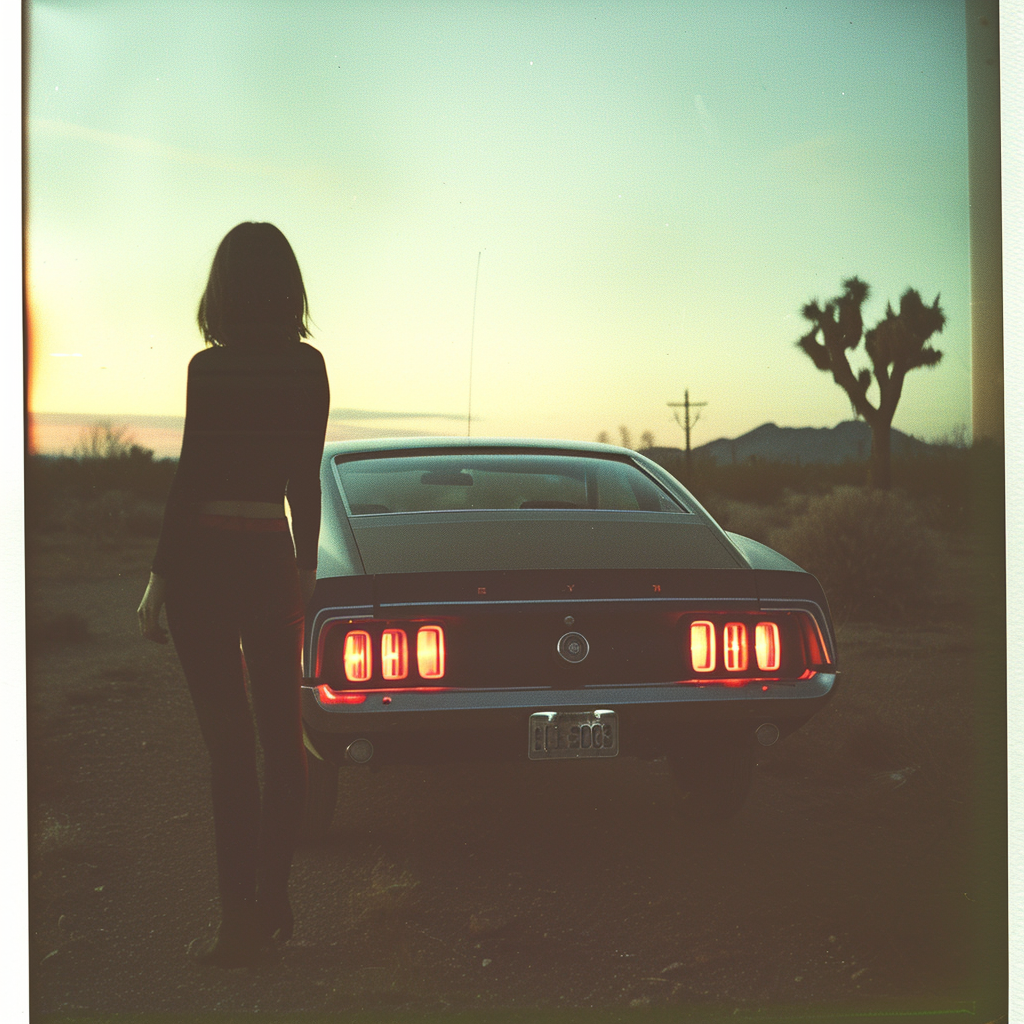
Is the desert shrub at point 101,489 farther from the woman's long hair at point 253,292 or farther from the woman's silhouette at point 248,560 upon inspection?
the woman's long hair at point 253,292

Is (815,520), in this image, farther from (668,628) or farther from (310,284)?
(310,284)

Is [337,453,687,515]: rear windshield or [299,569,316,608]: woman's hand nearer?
[299,569,316,608]: woman's hand

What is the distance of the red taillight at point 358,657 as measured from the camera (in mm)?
2416

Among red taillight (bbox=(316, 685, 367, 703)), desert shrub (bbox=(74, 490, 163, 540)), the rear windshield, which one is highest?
the rear windshield

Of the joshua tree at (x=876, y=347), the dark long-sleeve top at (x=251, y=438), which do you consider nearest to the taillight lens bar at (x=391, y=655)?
the dark long-sleeve top at (x=251, y=438)

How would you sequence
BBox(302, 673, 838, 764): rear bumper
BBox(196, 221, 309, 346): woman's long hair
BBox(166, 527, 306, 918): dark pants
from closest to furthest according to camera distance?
BBox(302, 673, 838, 764): rear bumper, BBox(166, 527, 306, 918): dark pants, BBox(196, 221, 309, 346): woman's long hair

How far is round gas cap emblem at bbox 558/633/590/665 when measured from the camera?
2.49 meters

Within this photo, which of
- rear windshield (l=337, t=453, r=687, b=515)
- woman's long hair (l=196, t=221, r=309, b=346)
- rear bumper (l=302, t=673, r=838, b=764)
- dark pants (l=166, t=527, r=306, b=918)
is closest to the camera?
rear bumper (l=302, t=673, r=838, b=764)

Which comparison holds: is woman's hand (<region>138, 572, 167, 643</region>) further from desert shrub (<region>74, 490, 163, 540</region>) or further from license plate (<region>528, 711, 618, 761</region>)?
license plate (<region>528, 711, 618, 761</region>)

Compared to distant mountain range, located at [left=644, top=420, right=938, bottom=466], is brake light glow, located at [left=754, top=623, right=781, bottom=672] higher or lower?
lower

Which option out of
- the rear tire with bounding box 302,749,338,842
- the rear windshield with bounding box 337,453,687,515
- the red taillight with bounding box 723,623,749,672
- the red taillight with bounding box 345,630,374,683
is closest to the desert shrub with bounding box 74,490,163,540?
the rear windshield with bounding box 337,453,687,515

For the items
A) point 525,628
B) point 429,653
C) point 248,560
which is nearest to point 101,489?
point 248,560

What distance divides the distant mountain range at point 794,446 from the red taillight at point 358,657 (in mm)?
1108

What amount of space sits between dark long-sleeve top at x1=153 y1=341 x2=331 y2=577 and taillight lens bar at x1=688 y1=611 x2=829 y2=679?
117 cm
